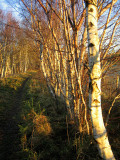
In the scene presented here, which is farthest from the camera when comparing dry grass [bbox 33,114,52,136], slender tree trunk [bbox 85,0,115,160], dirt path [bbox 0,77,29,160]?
dry grass [bbox 33,114,52,136]

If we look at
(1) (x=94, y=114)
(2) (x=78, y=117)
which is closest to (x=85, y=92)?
(2) (x=78, y=117)

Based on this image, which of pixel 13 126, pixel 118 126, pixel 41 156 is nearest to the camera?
pixel 41 156

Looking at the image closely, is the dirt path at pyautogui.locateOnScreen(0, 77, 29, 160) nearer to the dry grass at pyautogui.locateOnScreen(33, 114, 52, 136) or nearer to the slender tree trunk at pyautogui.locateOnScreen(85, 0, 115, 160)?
the dry grass at pyautogui.locateOnScreen(33, 114, 52, 136)

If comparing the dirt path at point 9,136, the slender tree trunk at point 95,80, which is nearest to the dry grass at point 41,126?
the dirt path at point 9,136

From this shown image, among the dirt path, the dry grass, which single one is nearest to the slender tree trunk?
the dry grass

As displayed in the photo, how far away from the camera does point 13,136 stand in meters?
3.04

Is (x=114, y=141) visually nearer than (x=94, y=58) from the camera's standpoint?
No

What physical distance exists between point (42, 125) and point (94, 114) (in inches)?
82.2

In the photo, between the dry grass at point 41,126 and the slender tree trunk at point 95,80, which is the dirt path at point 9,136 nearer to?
the dry grass at point 41,126

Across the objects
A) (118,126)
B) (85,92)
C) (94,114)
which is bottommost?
(118,126)

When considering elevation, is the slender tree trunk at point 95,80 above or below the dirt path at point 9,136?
above

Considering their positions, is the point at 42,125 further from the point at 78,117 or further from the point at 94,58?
the point at 94,58

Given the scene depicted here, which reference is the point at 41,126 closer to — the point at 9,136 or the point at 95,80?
the point at 9,136

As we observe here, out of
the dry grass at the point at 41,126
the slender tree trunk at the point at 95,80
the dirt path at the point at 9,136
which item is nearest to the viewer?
the slender tree trunk at the point at 95,80
